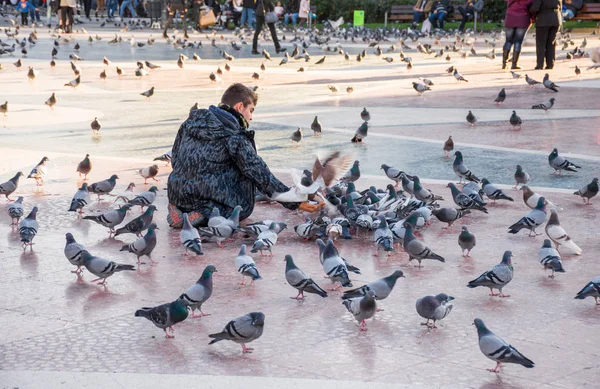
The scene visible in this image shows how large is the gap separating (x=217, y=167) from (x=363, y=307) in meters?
2.79

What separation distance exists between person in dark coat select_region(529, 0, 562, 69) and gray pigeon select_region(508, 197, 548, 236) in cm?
1449

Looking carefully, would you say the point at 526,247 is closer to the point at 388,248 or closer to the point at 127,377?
the point at 388,248

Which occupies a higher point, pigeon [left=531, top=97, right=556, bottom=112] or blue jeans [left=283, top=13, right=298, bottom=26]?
blue jeans [left=283, top=13, right=298, bottom=26]

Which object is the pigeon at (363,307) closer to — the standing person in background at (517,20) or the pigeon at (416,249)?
the pigeon at (416,249)

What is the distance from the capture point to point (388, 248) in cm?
702

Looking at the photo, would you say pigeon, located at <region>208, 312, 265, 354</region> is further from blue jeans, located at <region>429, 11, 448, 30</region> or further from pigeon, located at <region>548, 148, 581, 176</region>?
blue jeans, located at <region>429, 11, 448, 30</region>

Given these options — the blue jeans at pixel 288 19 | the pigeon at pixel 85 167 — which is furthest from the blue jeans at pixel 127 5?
the pigeon at pixel 85 167

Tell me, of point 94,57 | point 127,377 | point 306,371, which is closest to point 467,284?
point 306,371

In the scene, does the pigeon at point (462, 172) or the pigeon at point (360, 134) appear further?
the pigeon at point (360, 134)

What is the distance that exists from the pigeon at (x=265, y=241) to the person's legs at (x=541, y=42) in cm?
1614

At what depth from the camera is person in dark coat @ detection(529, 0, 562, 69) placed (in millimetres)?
21234

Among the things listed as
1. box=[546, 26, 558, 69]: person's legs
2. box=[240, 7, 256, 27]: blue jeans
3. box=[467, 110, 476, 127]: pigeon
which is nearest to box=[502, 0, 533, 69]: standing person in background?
box=[546, 26, 558, 69]: person's legs

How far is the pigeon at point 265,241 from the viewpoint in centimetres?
698

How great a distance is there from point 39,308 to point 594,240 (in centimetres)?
428
